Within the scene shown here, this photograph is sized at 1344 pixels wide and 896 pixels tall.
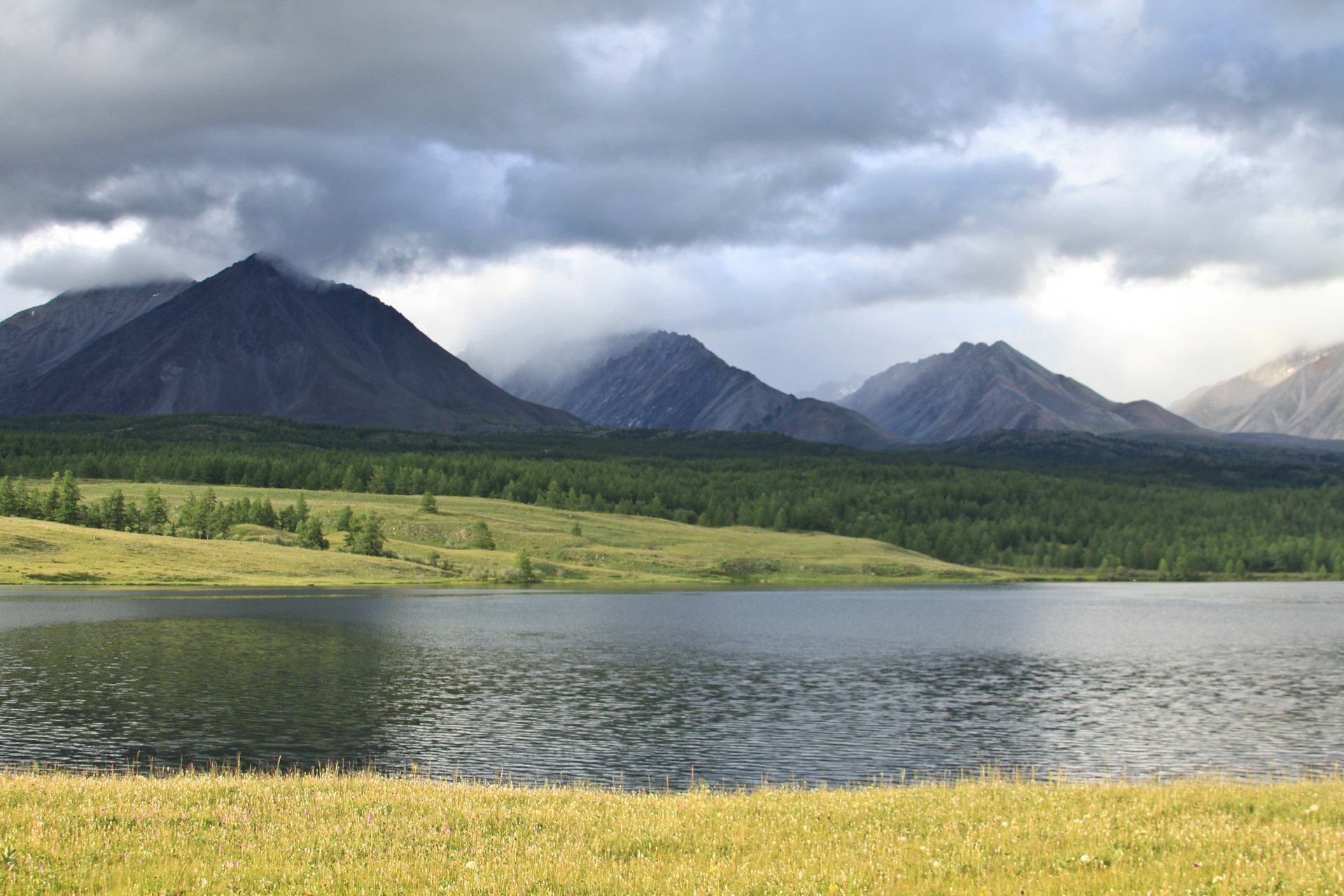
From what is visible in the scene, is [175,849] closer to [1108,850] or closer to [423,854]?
[423,854]

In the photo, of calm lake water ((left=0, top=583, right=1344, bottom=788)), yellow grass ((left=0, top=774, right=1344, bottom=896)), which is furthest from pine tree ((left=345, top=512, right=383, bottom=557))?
yellow grass ((left=0, top=774, right=1344, bottom=896))

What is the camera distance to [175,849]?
1856cm

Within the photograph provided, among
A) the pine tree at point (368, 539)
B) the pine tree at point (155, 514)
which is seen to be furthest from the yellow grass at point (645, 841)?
the pine tree at point (155, 514)

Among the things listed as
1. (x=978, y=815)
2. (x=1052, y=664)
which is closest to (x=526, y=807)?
(x=978, y=815)

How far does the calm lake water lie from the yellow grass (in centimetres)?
1549

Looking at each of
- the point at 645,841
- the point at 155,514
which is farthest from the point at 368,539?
the point at 645,841

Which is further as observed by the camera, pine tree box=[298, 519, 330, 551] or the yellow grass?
pine tree box=[298, 519, 330, 551]

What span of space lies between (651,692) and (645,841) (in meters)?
42.4

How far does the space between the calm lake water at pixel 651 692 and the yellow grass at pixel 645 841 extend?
15.5 metres

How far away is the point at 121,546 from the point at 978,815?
160 metres

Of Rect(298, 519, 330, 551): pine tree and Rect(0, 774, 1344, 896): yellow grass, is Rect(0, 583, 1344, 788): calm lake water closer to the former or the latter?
Rect(0, 774, 1344, 896): yellow grass

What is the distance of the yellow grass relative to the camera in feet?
54.8

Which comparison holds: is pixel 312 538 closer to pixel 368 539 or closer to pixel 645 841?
pixel 368 539

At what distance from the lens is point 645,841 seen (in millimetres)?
19812
